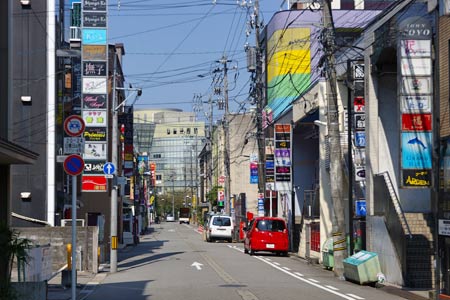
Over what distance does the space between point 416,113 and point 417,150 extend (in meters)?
0.98

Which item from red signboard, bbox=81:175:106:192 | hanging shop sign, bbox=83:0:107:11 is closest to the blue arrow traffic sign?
red signboard, bbox=81:175:106:192

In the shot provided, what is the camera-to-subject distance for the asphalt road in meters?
18.3

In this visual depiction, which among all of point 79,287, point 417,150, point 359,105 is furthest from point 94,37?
point 417,150

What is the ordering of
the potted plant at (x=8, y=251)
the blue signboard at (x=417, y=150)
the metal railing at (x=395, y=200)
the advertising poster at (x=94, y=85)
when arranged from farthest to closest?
the advertising poster at (x=94, y=85)
the metal railing at (x=395, y=200)
the blue signboard at (x=417, y=150)
the potted plant at (x=8, y=251)

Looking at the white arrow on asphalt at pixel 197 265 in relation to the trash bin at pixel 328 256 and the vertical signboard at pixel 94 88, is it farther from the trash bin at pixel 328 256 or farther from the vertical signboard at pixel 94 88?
the vertical signboard at pixel 94 88

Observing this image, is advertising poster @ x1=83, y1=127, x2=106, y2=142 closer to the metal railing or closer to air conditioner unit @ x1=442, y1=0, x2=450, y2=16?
the metal railing

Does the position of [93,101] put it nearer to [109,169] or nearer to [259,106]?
[109,169]

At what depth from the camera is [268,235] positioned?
36.4 metres

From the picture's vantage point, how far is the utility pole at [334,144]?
24.6 meters

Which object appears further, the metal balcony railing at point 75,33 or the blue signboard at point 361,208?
the metal balcony railing at point 75,33

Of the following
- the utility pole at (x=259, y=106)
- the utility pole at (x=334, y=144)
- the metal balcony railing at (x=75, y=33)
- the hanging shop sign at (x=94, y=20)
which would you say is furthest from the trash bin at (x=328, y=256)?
the metal balcony railing at (x=75, y=33)

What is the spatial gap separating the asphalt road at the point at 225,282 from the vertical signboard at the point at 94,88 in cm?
461

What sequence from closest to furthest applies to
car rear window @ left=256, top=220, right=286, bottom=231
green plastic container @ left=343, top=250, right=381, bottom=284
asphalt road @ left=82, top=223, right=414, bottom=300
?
asphalt road @ left=82, top=223, right=414, bottom=300 → green plastic container @ left=343, top=250, right=381, bottom=284 → car rear window @ left=256, top=220, right=286, bottom=231

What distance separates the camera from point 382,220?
22.8 meters
